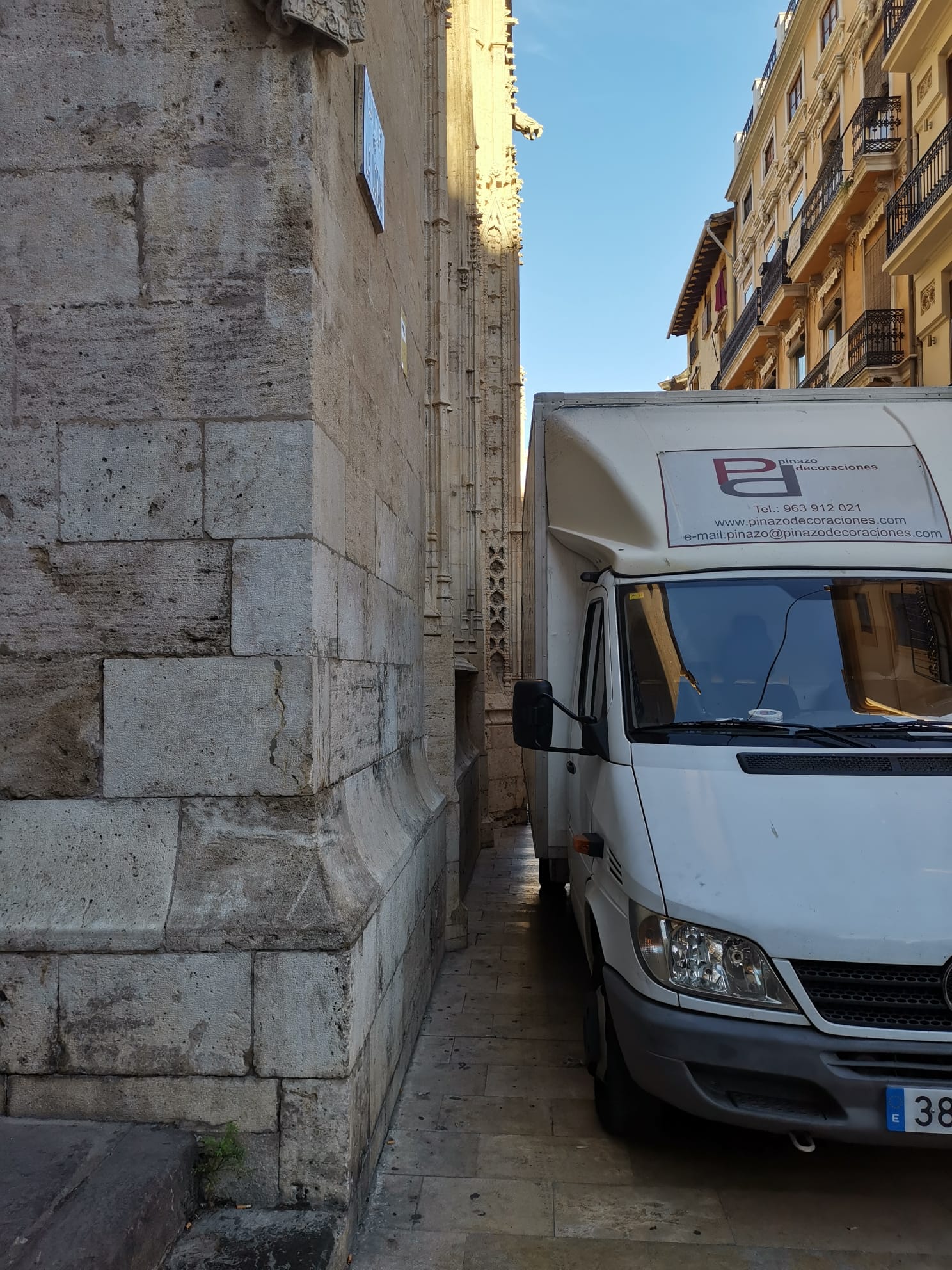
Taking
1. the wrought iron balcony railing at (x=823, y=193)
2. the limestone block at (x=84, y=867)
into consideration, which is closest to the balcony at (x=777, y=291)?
the wrought iron balcony railing at (x=823, y=193)

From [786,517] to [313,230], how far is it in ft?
8.22

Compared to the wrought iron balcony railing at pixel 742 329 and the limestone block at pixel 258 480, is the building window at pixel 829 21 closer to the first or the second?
the wrought iron balcony railing at pixel 742 329

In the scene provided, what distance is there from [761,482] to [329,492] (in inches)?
89.4

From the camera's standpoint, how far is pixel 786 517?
4.43 m

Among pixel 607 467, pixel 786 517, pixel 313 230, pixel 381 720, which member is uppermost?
pixel 313 230

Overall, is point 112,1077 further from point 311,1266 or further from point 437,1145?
point 437,1145

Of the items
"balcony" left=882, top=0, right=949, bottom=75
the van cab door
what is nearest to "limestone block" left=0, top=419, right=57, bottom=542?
the van cab door

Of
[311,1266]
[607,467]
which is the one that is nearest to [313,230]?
[607,467]

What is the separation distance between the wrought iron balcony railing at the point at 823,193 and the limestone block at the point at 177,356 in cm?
1966

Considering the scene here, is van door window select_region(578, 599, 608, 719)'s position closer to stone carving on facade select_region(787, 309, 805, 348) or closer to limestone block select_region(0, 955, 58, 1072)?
limestone block select_region(0, 955, 58, 1072)

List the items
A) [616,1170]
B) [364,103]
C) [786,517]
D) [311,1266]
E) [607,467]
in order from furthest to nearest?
[607,467]
[786,517]
[364,103]
[616,1170]
[311,1266]

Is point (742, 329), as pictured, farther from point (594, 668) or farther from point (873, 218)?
point (594, 668)

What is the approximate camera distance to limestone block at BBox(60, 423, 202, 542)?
3.06 meters

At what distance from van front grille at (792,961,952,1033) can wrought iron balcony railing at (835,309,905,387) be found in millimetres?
16734
